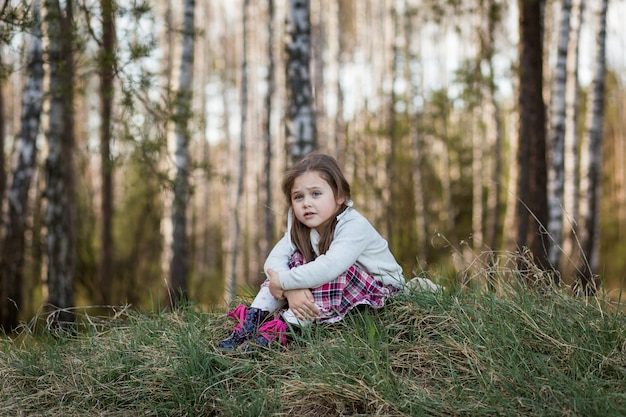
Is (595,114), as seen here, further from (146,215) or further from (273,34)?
(146,215)

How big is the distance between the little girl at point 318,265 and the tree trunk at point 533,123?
4.02m

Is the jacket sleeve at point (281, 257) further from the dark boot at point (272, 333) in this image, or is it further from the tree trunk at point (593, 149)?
the tree trunk at point (593, 149)

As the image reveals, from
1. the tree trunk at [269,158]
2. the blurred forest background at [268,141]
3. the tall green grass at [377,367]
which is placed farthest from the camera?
the tree trunk at [269,158]

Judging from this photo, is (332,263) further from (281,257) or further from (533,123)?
(533,123)

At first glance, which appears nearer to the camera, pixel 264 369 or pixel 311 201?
pixel 264 369

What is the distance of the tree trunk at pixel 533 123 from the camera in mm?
7320

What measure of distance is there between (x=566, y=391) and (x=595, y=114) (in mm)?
9974

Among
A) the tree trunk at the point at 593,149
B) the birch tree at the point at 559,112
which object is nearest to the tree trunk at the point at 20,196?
the birch tree at the point at 559,112

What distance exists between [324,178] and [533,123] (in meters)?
4.55

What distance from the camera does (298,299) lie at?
3.49 m

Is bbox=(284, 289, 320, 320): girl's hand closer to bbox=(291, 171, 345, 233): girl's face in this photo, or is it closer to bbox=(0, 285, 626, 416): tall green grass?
bbox=(0, 285, 626, 416): tall green grass

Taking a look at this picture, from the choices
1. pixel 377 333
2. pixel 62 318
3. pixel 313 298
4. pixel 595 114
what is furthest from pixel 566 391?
pixel 595 114

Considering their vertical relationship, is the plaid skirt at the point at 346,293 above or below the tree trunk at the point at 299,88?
below

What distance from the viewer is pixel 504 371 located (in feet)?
9.75
